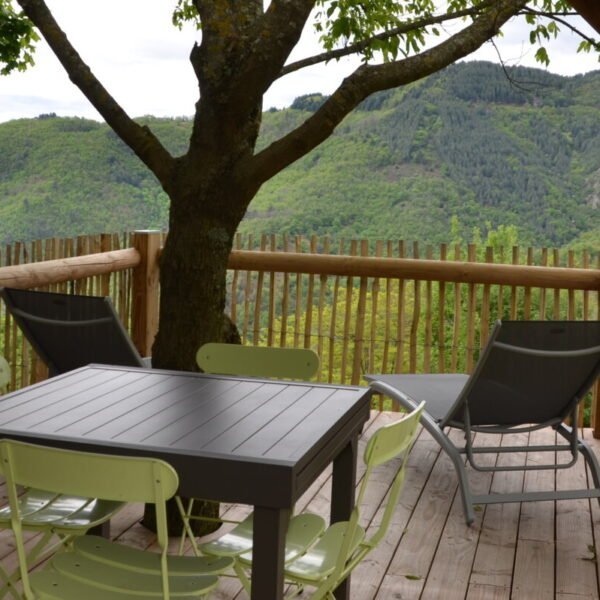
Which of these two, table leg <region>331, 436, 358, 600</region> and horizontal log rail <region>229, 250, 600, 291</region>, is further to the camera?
horizontal log rail <region>229, 250, 600, 291</region>

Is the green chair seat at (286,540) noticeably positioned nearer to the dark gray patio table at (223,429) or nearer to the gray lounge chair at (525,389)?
the dark gray patio table at (223,429)

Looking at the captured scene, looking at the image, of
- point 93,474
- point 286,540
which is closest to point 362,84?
point 286,540

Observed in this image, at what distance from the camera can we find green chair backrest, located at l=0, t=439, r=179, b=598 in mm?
2029

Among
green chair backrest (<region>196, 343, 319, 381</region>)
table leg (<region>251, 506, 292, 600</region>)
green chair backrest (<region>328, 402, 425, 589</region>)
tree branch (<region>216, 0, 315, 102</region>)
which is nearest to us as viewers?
table leg (<region>251, 506, 292, 600</region>)

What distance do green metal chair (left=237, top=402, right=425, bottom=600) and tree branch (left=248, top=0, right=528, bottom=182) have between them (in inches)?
63.6

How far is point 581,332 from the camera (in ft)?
13.8

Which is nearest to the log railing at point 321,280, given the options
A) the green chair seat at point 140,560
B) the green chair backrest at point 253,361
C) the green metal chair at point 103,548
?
the green chair backrest at point 253,361

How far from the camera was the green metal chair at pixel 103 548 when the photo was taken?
2045 millimetres

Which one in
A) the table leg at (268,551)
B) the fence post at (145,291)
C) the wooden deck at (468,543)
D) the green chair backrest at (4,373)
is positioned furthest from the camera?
the fence post at (145,291)

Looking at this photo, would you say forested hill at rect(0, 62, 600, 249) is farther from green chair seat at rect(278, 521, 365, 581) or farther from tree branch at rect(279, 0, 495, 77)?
green chair seat at rect(278, 521, 365, 581)

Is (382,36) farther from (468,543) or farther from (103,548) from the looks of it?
(103,548)

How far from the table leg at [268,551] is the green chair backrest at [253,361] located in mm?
1373

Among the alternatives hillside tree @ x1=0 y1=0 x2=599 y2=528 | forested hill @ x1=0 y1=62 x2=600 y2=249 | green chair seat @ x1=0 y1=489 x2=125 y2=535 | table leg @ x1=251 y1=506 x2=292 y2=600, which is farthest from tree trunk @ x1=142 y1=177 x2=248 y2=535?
forested hill @ x1=0 y1=62 x2=600 y2=249

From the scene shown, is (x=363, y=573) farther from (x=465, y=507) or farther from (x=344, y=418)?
(x=344, y=418)
